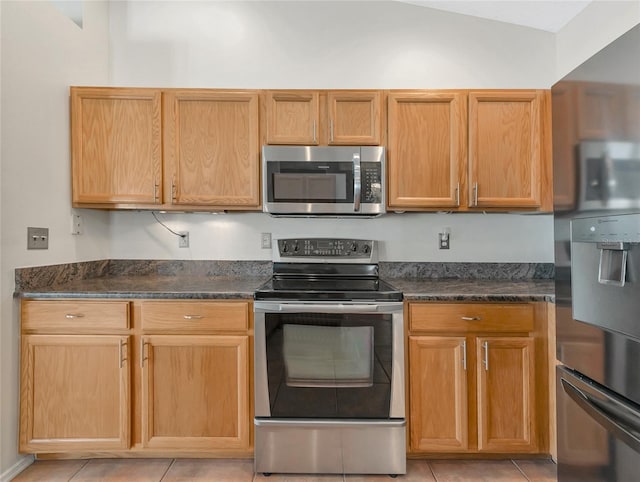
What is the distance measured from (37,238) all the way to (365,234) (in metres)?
1.85

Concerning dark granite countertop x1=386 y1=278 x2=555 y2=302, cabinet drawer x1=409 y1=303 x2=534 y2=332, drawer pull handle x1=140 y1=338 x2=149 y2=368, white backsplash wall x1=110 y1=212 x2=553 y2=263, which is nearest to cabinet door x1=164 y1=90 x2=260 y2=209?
white backsplash wall x1=110 y1=212 x2=553 y2=263

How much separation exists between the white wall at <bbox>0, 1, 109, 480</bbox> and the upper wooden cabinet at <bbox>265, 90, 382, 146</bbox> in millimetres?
1159

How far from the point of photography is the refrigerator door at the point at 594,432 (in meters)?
1.12

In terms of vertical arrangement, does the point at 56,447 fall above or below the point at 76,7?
below

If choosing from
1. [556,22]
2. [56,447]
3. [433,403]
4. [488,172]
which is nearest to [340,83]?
[488,172]

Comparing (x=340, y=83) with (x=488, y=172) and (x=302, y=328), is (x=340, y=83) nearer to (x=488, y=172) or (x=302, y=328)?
(x=488, y=172)

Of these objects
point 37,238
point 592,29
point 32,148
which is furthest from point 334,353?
point 592,29

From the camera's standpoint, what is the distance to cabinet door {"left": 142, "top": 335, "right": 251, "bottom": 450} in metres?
1.99

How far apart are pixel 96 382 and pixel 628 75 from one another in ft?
7.99

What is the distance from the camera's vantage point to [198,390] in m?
1.99

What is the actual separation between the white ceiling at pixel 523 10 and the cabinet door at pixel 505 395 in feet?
6.46

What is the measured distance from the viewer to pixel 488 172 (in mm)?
2293

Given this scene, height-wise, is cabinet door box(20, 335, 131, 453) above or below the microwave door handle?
below

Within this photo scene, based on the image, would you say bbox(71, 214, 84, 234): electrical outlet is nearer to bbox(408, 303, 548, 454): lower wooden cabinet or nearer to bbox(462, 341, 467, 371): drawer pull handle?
bbox(408, 303, 548, 454): lower wooden cabinet
